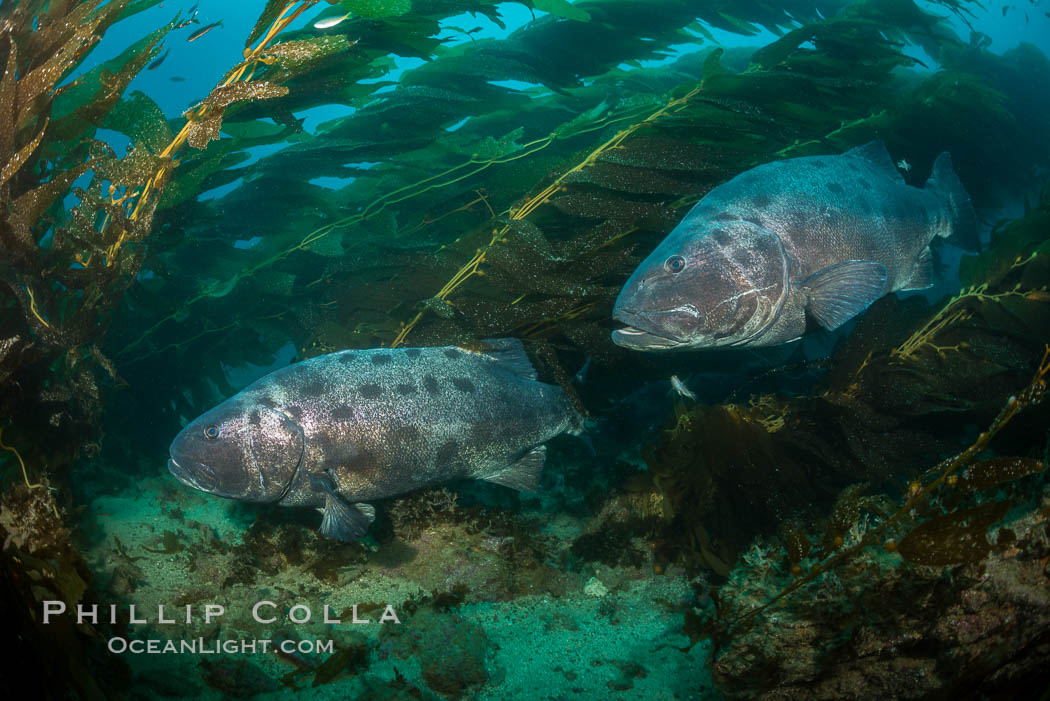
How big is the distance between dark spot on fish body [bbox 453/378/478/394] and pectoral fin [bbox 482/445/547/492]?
766 mm

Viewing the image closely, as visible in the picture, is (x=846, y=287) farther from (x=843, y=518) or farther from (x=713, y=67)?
(x=713, y=67)

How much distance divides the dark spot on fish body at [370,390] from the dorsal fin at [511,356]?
92 centimetres

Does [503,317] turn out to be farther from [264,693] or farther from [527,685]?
[264,693]

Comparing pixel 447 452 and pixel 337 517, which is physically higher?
pixel 337 517

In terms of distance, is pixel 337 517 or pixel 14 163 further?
pixel 337 517

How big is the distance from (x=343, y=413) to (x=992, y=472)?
12.0 feet

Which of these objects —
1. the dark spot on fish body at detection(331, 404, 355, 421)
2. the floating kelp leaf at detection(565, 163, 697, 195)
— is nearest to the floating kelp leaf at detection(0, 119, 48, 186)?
the dark spot on fish body at detection(331, 404, 355, 421)

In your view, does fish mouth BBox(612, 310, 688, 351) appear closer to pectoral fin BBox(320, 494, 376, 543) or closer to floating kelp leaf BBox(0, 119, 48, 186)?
pectoral fin BBox(320, 494, 376, 543)

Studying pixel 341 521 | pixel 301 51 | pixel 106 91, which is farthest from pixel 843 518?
pixel 106 91

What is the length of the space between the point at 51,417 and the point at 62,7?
9.86 feet

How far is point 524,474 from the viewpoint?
400cm

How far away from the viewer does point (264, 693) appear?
2568 millimetres

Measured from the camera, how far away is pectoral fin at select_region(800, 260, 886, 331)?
333cm

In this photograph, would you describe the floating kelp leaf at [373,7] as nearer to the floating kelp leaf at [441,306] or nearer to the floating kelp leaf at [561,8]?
the floating kelp leaf at [561,8]
